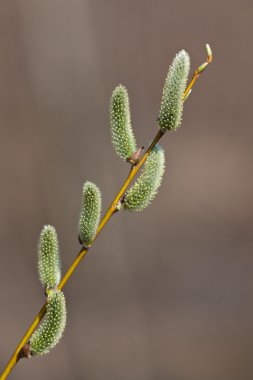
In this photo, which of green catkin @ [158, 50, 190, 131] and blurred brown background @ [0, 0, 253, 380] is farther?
blurred brown background @ [0, 0, 253, 380]

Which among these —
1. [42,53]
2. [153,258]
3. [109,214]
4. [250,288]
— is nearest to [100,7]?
[42,53]

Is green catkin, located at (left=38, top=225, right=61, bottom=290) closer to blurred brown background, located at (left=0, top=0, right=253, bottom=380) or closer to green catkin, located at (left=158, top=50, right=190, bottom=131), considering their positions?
green catkin, located at (left=158, top=50, right=190, bottom=131)

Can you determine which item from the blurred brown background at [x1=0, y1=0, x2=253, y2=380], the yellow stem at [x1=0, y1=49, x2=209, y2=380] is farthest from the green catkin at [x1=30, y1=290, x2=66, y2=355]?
the blurred brown background at [x1=0, y1=0, x2=253, y2=380]

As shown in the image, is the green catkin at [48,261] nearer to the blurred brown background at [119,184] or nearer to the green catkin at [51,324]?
the green catkin at [51,324]

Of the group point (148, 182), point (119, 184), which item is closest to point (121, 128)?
point (148, 182)

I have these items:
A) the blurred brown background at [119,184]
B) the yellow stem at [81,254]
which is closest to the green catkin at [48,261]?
the yellow stem at [81,254]

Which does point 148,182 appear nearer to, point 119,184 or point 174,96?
point 174,96
